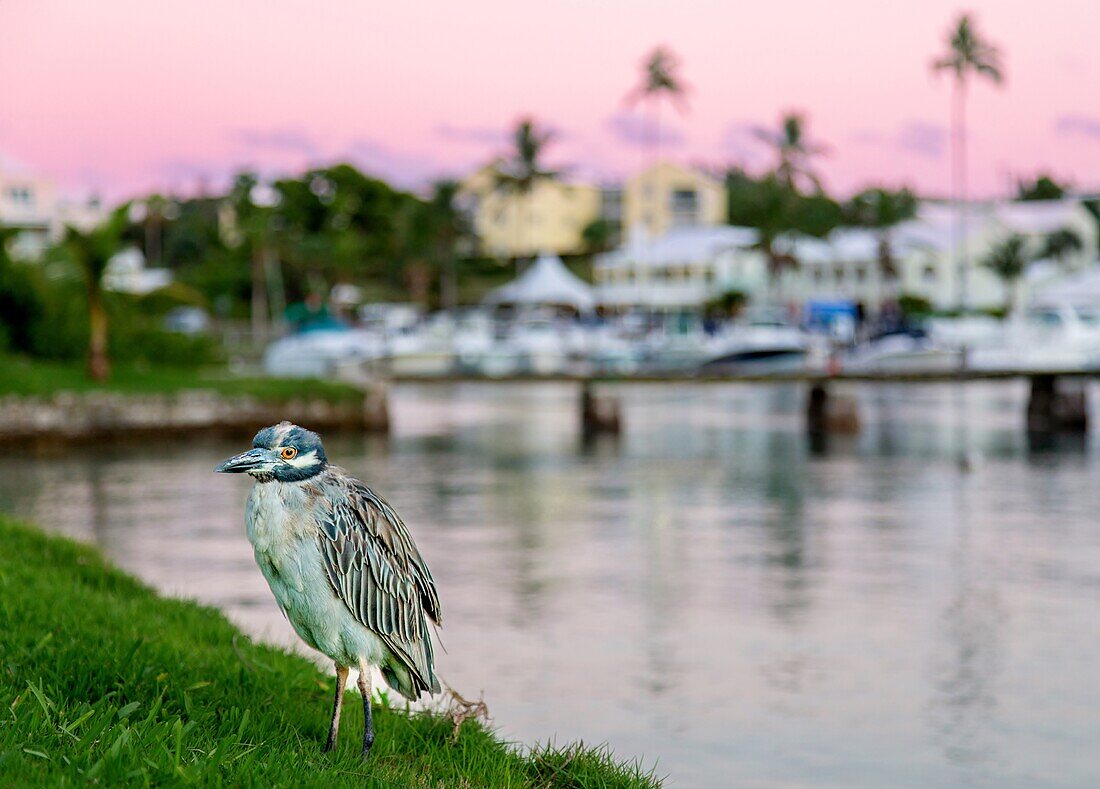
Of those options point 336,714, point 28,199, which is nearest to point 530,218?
point 28,199

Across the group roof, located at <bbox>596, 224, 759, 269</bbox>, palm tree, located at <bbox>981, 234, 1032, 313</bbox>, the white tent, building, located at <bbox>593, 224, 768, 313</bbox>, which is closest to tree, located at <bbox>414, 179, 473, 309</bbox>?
building, located at <bbox>593, 224, 768, 313</bbox>

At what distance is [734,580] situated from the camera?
19.0 meters

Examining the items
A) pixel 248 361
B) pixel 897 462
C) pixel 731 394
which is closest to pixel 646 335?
pixel 731 394

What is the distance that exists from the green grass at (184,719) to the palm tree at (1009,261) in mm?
86709

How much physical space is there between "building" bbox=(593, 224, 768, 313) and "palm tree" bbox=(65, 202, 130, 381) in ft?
187

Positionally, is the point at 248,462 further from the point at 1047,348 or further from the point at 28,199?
the point at 28,199

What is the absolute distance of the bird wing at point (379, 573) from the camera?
20.2 ft

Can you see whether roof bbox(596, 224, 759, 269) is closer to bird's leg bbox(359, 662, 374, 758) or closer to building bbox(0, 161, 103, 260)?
building bbox(0, 161, 103, 260)

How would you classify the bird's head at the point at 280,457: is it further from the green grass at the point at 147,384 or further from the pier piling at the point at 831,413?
the pier piling at the point at 831,413

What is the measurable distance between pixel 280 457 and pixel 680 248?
90.8 meters

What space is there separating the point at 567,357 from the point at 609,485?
28.7m

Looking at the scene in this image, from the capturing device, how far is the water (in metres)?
11.7

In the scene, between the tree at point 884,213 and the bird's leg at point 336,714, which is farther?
the tree at point 884,213

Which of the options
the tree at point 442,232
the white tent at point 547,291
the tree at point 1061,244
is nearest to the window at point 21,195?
the tree at point 442,232
